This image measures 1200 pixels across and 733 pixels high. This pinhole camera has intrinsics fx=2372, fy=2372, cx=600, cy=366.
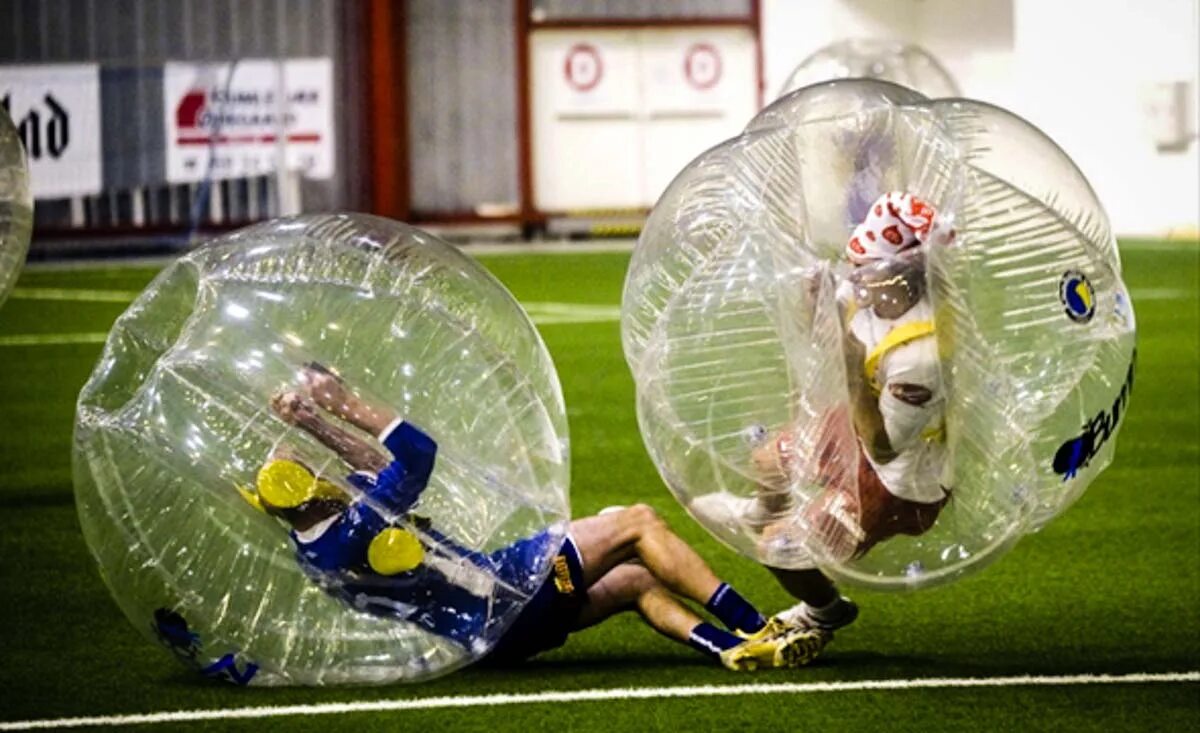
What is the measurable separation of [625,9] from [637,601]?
18.6 m

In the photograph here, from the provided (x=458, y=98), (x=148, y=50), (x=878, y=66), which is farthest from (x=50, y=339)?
(x=458, y=98)

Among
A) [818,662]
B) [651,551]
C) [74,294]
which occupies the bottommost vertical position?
[818,662]

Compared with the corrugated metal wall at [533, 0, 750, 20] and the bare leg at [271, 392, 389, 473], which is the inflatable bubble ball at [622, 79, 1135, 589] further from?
the corrugated metal wall at [533, 0, 750, 20]

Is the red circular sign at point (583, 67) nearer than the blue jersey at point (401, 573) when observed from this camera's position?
No

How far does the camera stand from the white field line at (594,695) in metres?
5.95

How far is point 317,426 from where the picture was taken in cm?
557

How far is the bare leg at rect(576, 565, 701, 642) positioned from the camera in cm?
645

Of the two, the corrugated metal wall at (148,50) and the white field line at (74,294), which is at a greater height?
the corrugated metal wall at (148,50)

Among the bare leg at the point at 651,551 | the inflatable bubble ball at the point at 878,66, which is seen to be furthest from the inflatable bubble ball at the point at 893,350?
the inflatable bubble ball at the point at 878,66

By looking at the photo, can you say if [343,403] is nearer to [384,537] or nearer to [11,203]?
[384,537]

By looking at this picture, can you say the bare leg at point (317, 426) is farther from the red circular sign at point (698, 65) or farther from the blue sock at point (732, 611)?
the red circular sign at point (698, 65)

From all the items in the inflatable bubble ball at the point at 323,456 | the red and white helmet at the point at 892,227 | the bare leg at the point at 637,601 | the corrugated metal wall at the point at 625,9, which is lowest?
the bare leg at the point at 637,601

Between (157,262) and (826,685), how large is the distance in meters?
16.3

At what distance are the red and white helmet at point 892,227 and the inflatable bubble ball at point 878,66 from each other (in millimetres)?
12520
